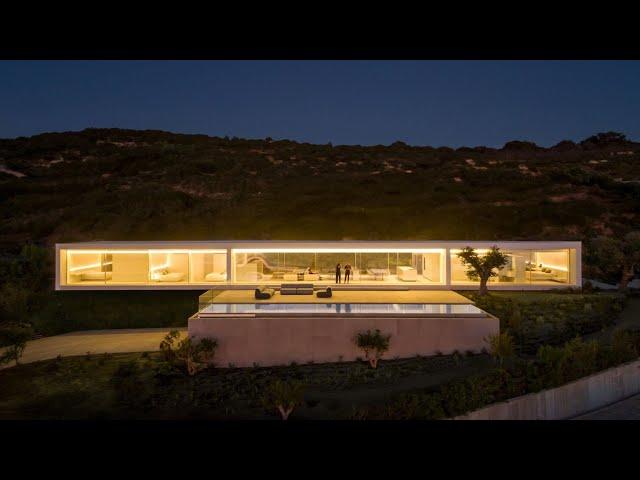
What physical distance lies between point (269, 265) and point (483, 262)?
25.2ft

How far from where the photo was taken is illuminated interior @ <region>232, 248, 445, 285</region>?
61.7 feet

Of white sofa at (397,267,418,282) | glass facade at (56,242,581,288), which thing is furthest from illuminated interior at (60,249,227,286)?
white sofa at (397,267,418,282)

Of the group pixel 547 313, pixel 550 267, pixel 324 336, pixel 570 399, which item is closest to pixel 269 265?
pixel 324 336

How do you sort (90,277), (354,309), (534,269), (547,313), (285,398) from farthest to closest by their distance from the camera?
(534,269) → (90,277) → (547,313) → (354,309) → (285,398)

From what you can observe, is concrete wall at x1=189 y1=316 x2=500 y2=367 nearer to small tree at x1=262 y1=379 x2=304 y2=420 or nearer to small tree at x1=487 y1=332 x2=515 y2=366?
small tree at x1=487 y1=332 x2=515 y2=366

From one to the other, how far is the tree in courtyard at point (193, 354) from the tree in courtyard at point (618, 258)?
52.2 ft

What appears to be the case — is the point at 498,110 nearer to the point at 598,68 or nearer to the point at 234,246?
the point at 598,68

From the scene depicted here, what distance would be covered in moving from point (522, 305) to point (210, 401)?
1094 cm

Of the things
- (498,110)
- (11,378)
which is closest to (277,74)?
A: (498,110)

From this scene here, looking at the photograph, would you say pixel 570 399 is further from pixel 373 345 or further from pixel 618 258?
pixel 618 258

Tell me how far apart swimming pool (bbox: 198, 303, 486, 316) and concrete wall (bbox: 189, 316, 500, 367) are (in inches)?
6.9

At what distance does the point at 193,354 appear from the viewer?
1296 centimetres

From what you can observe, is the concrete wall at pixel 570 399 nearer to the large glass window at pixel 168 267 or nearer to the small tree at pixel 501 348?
the small tree at pixel 501 348

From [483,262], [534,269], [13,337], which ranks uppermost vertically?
[483,262]
